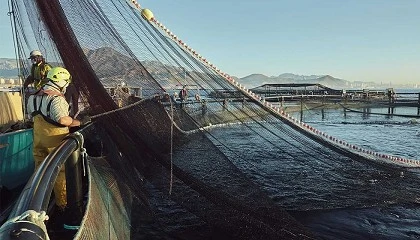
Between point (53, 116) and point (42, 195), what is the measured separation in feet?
8.13

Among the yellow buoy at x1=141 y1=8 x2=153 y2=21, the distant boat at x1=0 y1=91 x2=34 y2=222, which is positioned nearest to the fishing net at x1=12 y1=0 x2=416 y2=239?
the yellow buoy at x1=141 y1=8 x2=153 y2=21

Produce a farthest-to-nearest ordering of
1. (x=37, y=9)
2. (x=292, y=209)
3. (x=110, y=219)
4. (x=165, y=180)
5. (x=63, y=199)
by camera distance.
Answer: (x=292, y=209) < (x=165, y=180) < (x=37, y=9) < (x=63, y=199) < (x=110, y=219)

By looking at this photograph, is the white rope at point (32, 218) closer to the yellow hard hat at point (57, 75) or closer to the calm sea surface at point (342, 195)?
the yellow hard hat at point (57, 75)

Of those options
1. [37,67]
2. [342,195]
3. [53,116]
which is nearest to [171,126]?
[53,116]

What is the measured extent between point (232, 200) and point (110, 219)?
200 centimetres

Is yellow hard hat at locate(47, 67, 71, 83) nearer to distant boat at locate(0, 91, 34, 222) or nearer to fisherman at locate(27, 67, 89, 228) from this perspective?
fisherman at locate(27, 67, 89, 228)

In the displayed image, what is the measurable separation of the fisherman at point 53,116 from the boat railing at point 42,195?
0.73 metres

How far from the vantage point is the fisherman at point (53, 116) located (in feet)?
13.5

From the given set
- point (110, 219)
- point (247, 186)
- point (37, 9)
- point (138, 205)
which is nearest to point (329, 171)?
point (247, 186)

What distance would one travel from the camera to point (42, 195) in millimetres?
1905

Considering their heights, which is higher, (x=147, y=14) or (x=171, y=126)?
(x=147, y=14)

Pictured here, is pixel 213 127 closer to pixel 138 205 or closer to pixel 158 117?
pixel 158 117

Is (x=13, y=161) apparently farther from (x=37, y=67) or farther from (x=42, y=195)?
(x=42, y=195)

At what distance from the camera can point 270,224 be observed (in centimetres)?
501
